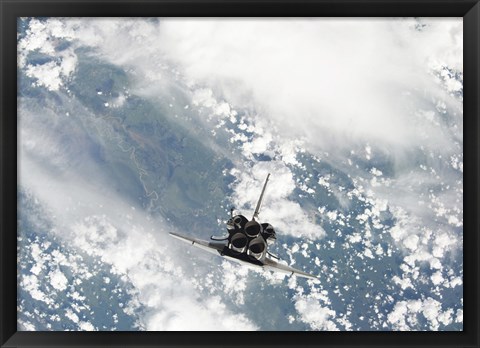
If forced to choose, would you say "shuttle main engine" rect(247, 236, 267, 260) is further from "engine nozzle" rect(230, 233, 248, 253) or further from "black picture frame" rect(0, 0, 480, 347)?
"black picture frame" rect(0, 0, 480, 347)

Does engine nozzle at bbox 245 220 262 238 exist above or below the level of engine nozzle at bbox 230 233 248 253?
above

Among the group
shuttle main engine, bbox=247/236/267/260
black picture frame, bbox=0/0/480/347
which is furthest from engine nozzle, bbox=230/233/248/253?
black picture frame, bbox=0/0/480/347

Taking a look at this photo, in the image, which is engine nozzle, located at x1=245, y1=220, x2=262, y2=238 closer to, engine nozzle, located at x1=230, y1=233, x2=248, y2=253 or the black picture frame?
engine nozzle, located at x1=230, y1=233, x2=248, y2=253

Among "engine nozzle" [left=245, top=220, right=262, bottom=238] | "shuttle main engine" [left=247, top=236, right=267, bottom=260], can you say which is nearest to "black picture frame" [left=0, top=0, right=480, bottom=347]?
"shuttle main engine" [left=247, top=236, right=267, bottom=260]

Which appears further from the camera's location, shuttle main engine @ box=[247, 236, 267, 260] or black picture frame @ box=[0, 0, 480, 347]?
shuttle main engine @ box=[247, 236, 267, 260]
